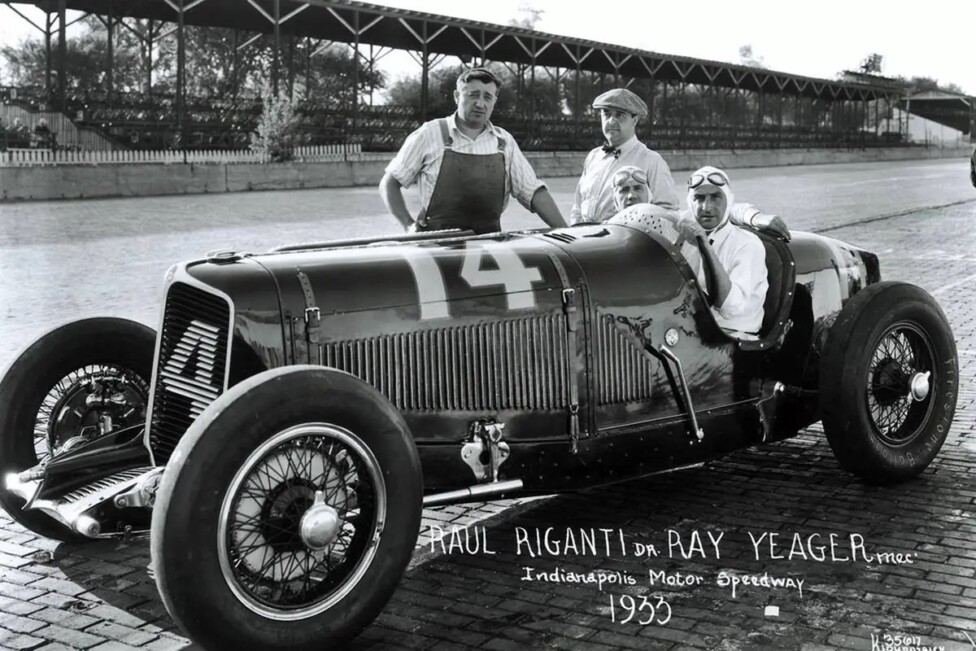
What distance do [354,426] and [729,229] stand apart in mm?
2211

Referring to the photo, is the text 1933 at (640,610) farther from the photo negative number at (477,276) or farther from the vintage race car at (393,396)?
the photo negative number at (477,276)

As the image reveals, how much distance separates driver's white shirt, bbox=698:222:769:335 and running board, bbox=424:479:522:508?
1.26 m

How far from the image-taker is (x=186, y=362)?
375 centimetres

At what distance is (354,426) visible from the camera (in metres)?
3.16

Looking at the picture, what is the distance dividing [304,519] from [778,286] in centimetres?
256

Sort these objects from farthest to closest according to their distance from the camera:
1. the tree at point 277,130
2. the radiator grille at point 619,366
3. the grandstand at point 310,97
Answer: the grandstand at point 310,97, the tree at point 277,130, the radiator grille at point 619,366

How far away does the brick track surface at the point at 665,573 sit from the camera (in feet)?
10.9

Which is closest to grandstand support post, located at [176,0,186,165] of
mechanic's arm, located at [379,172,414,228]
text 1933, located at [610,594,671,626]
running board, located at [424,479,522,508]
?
mechanic's arm, located at [379,172,414,228]

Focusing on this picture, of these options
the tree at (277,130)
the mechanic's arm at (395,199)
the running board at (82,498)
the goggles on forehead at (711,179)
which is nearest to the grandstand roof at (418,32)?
the tree at (277,130)

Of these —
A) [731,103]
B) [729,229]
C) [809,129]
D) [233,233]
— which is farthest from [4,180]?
[731,103]

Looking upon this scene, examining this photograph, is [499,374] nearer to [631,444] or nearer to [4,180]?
[631,444]

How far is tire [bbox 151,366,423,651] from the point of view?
9.52 ft

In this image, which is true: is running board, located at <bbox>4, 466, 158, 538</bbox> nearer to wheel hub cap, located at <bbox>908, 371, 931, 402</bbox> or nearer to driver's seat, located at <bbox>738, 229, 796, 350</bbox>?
driver's seat, located at <bbox>738, 229, 796, 350</bbox>

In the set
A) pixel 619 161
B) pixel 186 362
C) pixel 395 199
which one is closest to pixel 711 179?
pixel 619 161
